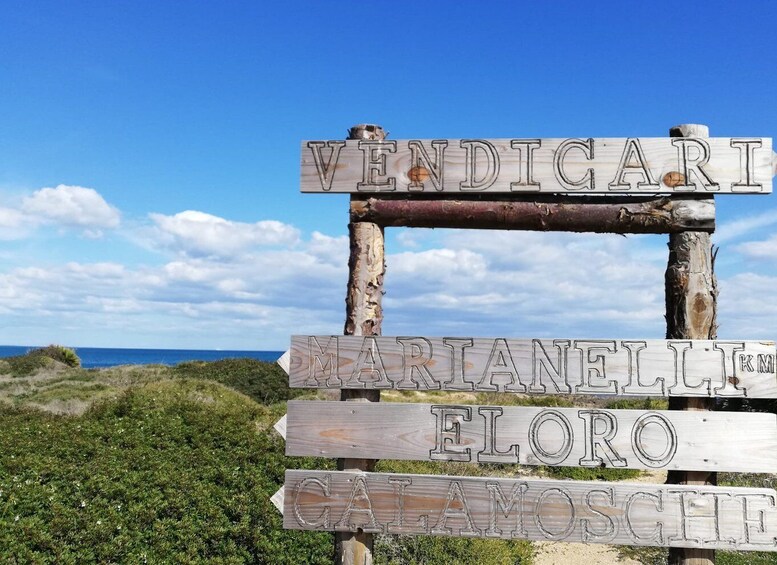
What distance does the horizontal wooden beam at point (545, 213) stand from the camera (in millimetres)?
4262

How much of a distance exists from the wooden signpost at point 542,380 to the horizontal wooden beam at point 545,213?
10mm

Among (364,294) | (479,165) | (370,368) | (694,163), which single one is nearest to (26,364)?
(364,294)

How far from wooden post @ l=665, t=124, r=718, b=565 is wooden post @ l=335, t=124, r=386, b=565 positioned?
6.87 feet

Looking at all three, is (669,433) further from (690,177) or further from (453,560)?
(453,560)

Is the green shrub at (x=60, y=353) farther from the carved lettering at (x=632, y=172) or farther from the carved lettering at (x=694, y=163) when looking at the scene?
the carved lettering at (x=694, y=163)

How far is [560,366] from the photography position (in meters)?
4.09

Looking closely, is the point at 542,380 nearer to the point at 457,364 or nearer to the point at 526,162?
the point at 457,364

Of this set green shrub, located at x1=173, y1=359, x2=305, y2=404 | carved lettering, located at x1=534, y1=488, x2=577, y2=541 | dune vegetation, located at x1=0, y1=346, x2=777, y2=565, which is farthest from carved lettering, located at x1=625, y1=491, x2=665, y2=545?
green shrub, located at x1=173, y1=359, x2=305, y2=404

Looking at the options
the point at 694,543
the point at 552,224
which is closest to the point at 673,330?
the point at 552,224

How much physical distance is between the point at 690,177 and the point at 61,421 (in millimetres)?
8511

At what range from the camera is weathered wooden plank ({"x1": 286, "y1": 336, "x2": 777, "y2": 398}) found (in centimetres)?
404

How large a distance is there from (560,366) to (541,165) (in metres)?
1.44

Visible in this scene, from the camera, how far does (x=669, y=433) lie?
4020mm

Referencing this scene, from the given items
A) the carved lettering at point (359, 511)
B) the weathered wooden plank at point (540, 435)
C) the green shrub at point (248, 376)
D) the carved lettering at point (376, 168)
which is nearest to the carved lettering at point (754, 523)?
the weathered wooden plank at point (540, 435)
